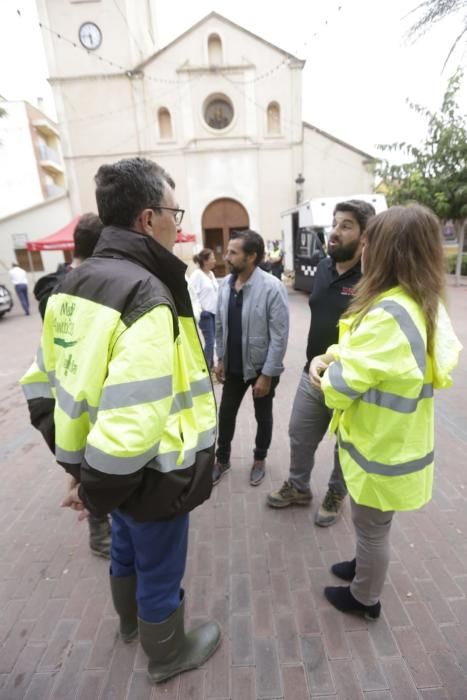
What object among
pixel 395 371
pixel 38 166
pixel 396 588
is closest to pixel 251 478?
pixel 396 588

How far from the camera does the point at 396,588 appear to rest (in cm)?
208

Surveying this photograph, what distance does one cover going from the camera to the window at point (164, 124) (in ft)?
56.8

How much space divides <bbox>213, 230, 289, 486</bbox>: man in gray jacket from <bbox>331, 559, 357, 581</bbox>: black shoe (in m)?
0.98

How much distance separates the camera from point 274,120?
1744 cm

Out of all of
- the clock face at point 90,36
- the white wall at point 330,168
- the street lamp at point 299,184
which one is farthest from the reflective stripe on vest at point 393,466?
the clock face at point 90,36

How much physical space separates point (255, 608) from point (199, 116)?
19.2 meters

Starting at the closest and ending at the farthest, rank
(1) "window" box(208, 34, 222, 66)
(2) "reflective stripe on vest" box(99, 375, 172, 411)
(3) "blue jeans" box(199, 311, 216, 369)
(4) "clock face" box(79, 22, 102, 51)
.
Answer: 1. (2) "reflective stripe on vest" box(99, 375, 172, 411)
2. (3) "blue jeans" box(199, 311, 216, 369)
3. (4) "clock face" box(79, 22, 102, 51)
4. (1) "window" box(208, 34, 222, 66)

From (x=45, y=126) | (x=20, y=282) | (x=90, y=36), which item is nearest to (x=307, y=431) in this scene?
(x=20, y=282)

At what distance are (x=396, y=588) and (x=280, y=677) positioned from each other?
2.63ft

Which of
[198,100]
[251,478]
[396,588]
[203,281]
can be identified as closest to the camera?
[396,588]

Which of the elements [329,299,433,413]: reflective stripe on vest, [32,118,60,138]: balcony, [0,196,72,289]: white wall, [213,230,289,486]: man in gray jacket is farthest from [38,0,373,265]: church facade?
[329,299,433,413]: reflective stripe on vest

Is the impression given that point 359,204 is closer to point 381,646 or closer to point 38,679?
point 381,646

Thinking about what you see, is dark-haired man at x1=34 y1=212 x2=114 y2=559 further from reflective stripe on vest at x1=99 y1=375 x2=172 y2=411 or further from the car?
the car

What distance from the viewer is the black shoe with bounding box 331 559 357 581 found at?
2146 mm
